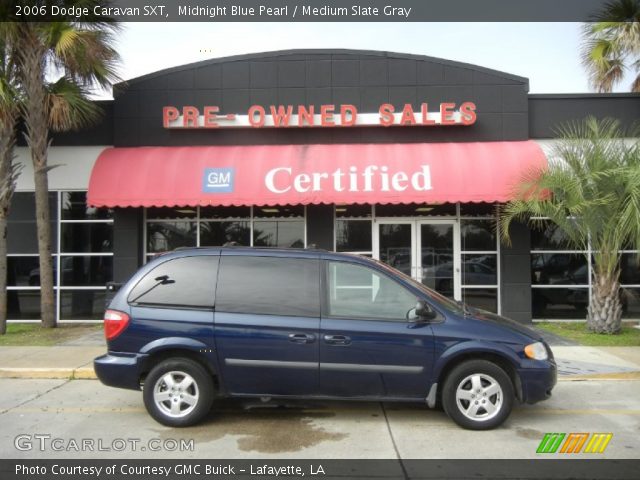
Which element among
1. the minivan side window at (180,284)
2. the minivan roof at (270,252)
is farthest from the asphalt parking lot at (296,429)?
the minivan roof at (270,252)

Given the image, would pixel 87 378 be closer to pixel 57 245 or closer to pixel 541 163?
pixel 57 245

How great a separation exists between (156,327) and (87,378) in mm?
3055

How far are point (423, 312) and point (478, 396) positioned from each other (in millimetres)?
1021

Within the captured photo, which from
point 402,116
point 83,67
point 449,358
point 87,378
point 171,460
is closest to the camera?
point 171,460

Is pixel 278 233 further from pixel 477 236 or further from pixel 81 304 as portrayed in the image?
pixel 81 304

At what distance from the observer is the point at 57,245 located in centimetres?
1250

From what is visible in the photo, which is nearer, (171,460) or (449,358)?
(171,460)

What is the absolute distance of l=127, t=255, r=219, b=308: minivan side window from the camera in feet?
18.3

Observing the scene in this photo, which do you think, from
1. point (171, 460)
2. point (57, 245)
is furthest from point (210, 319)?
point (57, 245)

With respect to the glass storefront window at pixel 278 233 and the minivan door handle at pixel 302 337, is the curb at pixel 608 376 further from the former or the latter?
the glass storefront window at pixel 278 233

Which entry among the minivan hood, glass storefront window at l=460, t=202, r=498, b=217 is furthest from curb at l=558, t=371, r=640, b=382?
glass storefront window at l=460, t=202, r=498, b=217

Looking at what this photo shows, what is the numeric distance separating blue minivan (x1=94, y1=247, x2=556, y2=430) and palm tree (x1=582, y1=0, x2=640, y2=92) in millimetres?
9690

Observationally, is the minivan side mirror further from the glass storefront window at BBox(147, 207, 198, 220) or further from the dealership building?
the glass storefront window at BBox(147, 207, 198, 220)

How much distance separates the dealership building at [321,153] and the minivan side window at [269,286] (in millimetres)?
6282
